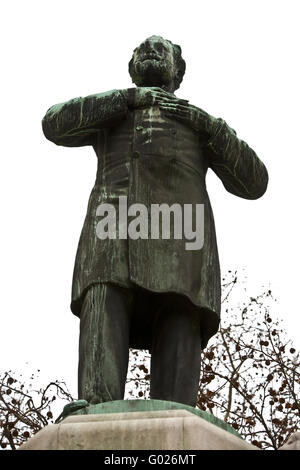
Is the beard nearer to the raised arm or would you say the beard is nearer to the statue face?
the statue face

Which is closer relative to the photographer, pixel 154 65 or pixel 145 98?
pixel 145 98

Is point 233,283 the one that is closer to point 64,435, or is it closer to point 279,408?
point 279,408

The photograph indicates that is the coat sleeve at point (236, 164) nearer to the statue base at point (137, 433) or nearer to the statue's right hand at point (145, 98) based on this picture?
the statue's right hand at point (145, 98)

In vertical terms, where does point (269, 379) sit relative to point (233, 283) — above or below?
below

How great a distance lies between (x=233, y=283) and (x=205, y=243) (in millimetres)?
7124

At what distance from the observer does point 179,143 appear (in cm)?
652

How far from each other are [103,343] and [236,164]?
1.64 metres

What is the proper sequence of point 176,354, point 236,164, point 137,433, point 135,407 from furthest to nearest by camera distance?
point 236,164 → point 176,354 → point 135,407 → point 137,433

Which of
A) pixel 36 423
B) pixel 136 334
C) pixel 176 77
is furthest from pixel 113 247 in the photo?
pixel 36 423

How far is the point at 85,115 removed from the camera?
6.58 m

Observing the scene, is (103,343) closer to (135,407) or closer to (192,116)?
(135,407)

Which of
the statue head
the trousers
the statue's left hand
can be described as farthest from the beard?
the trousers

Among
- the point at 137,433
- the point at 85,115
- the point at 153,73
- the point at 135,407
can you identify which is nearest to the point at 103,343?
the point at 135,407
